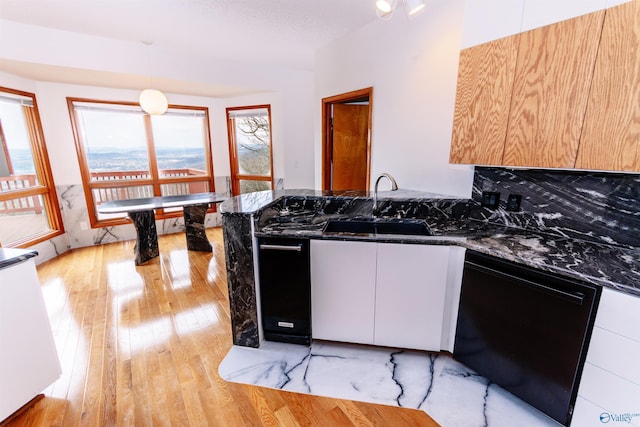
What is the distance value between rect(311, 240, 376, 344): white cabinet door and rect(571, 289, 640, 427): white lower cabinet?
3.49 ft

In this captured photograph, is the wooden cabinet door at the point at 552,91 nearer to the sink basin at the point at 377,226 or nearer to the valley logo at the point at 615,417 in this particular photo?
the sink basin at the point at 377,226

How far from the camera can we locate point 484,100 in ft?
5.58

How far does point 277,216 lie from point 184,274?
1722 mm

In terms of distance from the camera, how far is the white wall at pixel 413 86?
7.22 feet

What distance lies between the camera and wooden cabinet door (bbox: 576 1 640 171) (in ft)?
3.92

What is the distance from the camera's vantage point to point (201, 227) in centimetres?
396

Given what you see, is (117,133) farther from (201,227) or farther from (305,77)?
(305,77)

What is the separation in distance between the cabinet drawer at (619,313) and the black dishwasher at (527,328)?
27 mm

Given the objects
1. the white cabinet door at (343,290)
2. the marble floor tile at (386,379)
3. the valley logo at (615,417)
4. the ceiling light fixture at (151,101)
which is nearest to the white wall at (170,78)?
the ceiling light fixture at (151,101)

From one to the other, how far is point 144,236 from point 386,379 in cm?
335

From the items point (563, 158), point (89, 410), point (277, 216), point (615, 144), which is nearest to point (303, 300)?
point (277, 216)

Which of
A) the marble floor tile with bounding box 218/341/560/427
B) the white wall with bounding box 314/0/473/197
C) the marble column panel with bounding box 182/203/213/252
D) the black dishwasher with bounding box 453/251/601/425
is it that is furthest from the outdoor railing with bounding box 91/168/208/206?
the black dishwasher with bounding box 453/251/601/425

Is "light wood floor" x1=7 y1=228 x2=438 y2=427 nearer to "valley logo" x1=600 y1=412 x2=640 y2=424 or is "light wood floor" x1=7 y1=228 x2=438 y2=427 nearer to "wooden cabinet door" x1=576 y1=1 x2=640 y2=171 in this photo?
"valley logo" x1=600 y1=412 x2=640 y2=424

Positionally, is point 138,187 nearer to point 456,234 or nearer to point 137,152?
point 137,152
